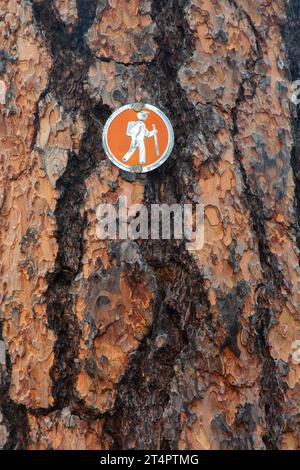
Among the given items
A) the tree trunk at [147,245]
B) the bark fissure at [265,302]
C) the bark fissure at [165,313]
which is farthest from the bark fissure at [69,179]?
the bark fissure at [265,302]

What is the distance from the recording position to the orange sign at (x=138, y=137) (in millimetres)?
1498

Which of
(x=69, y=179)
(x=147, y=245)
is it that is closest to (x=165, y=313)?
(x=147, y=245)

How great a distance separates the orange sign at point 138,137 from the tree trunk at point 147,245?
0.02m

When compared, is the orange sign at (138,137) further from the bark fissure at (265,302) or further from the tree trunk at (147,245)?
the bark fissure at (265,302)

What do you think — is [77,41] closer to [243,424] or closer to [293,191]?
[293,191]

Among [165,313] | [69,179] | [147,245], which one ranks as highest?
[69,179]

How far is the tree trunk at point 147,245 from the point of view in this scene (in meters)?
1.43

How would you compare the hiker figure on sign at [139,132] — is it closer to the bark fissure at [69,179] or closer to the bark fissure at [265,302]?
the bark fissure at [69,179]

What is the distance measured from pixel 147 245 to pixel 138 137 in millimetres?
236

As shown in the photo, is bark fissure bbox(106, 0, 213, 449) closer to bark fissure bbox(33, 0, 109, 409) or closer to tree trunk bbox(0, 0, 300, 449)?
tree trunk bbox(0, 0, 300, 449)

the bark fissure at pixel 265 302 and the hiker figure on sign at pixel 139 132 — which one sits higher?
the hiker figure on sign at pixel 139 132

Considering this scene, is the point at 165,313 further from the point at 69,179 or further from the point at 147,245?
the point at 69,179

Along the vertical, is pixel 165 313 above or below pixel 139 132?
below

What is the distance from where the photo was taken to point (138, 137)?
1.51 metres
